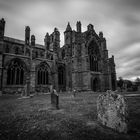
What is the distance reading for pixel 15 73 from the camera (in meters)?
21.8

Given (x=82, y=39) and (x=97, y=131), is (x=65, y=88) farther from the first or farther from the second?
(x=97, y=131)

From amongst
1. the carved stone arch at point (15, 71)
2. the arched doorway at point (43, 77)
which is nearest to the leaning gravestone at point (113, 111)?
the carved stone arch at point (15, 71)

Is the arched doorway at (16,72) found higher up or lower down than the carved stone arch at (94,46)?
lower down

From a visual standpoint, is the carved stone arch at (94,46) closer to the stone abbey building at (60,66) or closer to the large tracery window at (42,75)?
the stone abbey building at (60,66)

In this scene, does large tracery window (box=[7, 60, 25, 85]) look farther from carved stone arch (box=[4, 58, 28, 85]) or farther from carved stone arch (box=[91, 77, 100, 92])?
carved stone arch (box=[91, 77, 100, 92])

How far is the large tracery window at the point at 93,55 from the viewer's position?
95.0 feet

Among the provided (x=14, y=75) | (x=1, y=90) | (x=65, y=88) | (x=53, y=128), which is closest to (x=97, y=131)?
(x=53, y=128)

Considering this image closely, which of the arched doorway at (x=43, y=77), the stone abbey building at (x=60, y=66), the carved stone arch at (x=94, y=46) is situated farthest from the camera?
the carved stone arch at (x=94, y=46)

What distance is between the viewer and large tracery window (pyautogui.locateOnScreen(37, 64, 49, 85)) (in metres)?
25.0

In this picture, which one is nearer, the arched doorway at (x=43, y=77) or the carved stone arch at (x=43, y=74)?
the arched doorway at (x=43, y=77)

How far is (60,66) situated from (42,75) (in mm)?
5866

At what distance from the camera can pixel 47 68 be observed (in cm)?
2630

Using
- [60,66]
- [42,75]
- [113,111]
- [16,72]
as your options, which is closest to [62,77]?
[60,66]

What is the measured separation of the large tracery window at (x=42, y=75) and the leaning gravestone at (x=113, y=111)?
2202cm
